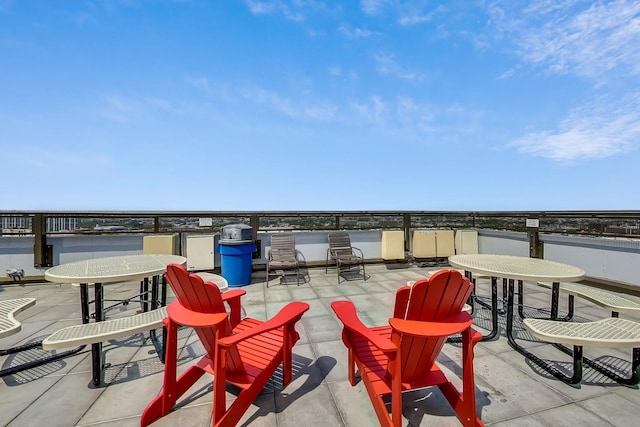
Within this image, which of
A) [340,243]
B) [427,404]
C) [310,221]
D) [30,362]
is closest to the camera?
[427,404]

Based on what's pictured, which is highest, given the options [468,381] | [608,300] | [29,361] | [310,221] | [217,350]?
[310,221]

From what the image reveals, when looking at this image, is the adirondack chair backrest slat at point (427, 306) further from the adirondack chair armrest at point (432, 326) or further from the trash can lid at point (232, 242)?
the trash can lid at point (232, 242)

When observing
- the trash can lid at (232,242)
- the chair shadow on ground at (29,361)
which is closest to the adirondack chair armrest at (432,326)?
the chair shadow on ground at (29,361)

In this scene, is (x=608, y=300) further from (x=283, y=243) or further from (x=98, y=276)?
(x=283, y=243)

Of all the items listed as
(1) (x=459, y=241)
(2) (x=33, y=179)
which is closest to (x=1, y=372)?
(1) (x=459, y=241)

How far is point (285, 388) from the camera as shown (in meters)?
1.81

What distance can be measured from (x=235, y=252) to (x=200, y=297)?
10.7 ft

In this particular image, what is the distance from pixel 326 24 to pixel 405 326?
786cm

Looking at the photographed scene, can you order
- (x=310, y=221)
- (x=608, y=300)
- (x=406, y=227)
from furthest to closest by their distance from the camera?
(x=406, y=227), (x=310, y=221), (x=608, y=300)

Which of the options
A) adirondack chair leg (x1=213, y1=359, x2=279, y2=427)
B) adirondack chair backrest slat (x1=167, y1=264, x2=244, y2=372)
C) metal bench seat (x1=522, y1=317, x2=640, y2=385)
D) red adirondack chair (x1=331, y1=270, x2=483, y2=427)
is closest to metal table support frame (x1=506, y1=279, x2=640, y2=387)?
metal bench seat (x1=522, y1=317, x2=640, y2=385)

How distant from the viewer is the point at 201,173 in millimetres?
11836

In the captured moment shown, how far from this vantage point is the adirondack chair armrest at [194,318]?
130cm

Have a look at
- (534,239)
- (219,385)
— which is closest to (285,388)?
(219,385)

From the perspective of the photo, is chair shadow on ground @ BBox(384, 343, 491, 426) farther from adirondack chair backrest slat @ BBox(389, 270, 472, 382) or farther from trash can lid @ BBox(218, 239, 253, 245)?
trash can lid @ BBox(218, 239, 253, 245)
